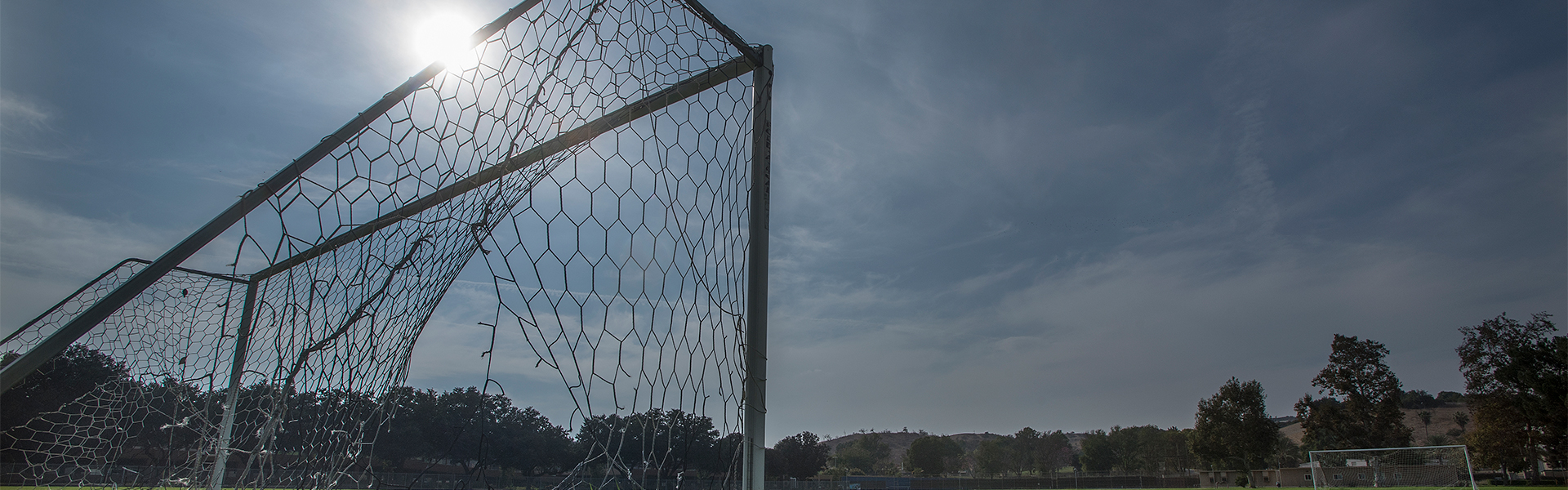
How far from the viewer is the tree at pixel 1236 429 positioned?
93.4ft

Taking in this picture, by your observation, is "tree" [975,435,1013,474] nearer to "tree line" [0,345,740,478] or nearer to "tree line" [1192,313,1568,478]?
"tree line" [1192,313,1568,478]

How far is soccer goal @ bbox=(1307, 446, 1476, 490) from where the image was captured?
15.9 meters

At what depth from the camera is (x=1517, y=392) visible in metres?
20.5

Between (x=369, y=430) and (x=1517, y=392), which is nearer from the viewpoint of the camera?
(x=369, y=430)

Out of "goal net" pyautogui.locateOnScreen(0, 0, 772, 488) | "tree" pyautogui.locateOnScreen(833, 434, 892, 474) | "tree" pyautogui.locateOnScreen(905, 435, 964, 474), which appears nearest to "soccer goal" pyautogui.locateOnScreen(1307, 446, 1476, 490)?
"goal net" pyautogui.locateOnScreen(0, 0, 772, 488)

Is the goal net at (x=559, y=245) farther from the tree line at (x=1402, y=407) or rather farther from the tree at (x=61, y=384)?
the tree line at (x=1402, y=407)

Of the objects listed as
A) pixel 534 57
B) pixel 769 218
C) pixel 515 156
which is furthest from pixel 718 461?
pixel 534 57

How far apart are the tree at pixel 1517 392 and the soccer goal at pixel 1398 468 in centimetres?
444

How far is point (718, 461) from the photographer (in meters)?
1.74

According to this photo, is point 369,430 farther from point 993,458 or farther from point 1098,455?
point 1098,455

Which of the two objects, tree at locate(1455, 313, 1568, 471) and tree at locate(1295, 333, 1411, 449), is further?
tree at locate(1295, 333, 1411, 449)

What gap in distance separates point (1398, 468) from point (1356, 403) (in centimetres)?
922

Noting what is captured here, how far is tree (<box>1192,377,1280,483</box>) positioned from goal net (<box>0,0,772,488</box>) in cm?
3506

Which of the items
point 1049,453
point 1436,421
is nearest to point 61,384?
point 1049,453
